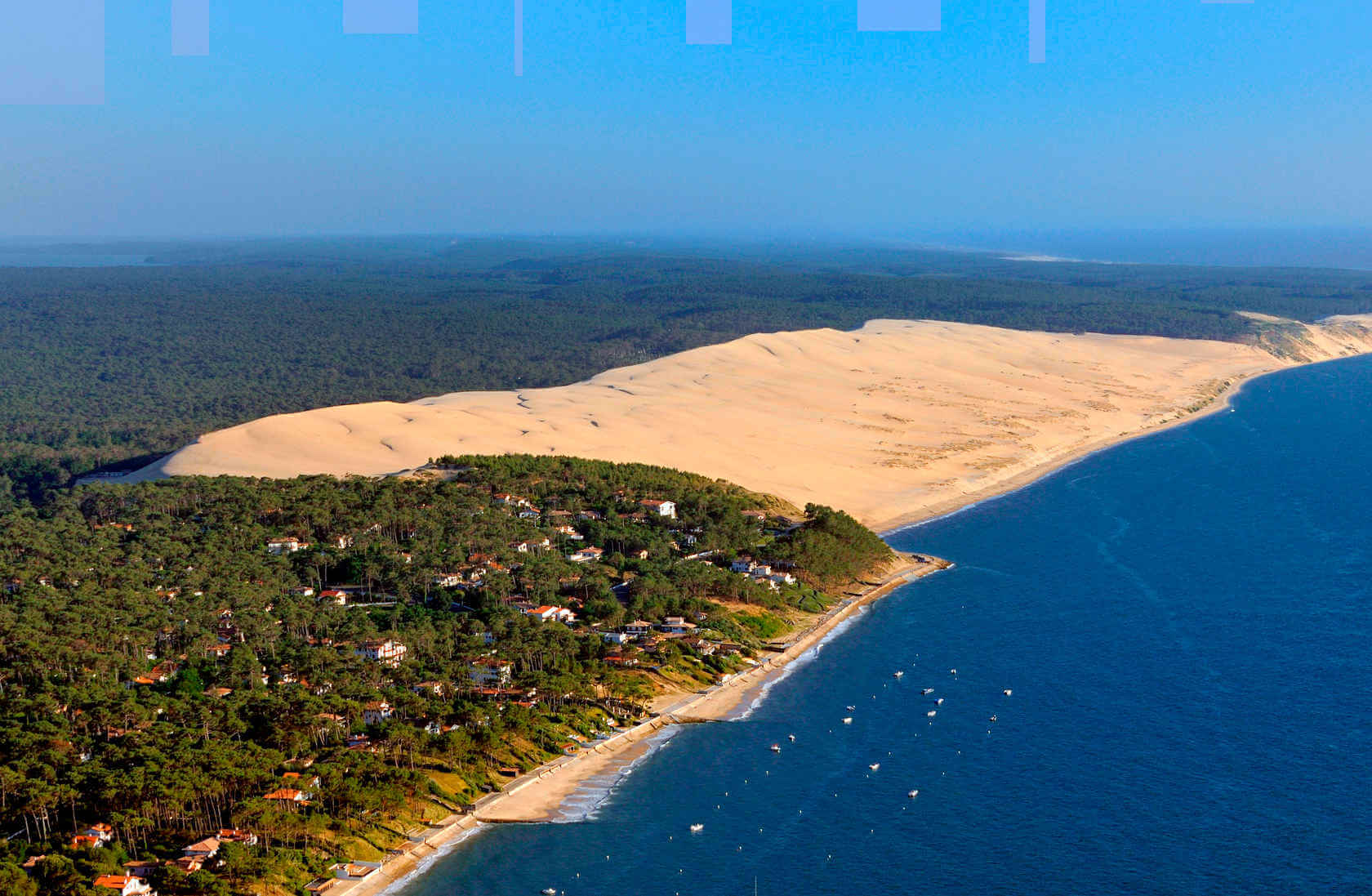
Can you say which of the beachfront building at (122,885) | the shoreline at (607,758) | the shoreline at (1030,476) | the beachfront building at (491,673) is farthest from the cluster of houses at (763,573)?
the beachfront building at (122,885)

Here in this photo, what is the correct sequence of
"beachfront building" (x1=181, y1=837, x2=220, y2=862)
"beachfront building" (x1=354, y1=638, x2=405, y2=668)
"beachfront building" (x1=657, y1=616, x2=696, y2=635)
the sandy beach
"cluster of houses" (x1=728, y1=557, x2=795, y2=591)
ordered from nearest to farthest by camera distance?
"beachfront building" (x1=181, y1=837, x2=220, y2=862)
"beachfront building" (x1=354, y1=638, x2=405, y2=668)
the sandy beach
"beachfront building" (x1=657, y1=616, x2=696, y2=635)
"cluster of houses" (x1=728, y1=557, x2=795, y2=591)

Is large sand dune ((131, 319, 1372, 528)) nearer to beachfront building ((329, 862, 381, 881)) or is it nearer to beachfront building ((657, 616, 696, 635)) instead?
beachfront building ((657, 616, 696, 635))

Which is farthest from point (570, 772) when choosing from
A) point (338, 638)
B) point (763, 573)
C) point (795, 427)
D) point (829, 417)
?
point (829, 417)

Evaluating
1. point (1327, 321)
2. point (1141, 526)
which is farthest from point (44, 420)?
point (1327, 321)

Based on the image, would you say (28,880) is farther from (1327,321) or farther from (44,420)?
(1327,321)

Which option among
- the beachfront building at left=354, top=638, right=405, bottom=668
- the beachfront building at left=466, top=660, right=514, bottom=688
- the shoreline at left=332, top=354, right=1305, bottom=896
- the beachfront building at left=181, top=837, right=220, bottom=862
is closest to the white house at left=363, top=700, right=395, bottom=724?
the beachfront building at left=466, top=660, right=514, bottom=688
